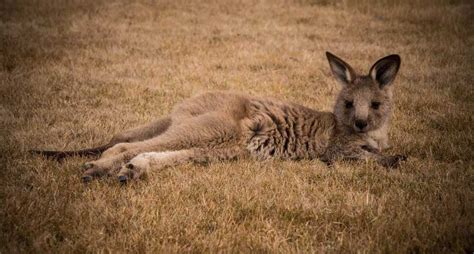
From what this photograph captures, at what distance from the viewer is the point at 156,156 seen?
14.8ft

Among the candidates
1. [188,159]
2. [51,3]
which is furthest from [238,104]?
[51,3]

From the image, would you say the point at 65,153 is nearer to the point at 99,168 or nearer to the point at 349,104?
the point at 99,168

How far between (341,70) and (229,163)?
1826 millimetres

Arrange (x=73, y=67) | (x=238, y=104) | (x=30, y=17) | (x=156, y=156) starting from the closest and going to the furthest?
(x=156, y=156) → (x=238, y=104) → (x=73, y=67) → (x=30, y=17)

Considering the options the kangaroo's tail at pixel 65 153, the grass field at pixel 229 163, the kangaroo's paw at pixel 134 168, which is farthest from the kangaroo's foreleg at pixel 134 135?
the kangaroo's paw at pixel 134 168

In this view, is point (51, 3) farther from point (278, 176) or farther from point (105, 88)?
point (278, 176)

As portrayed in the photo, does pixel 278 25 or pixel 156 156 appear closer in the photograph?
pixel 156 156

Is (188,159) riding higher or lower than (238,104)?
lower

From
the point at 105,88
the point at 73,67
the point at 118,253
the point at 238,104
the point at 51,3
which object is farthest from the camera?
the point at 51,3

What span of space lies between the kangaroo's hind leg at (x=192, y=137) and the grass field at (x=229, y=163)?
0.30 m

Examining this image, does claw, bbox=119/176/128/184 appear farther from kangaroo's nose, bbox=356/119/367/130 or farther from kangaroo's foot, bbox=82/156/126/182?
kangaroo's nose, bbox=356/119/367/130

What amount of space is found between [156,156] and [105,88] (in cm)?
421

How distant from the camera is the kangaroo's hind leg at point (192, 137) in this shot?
4.62 m

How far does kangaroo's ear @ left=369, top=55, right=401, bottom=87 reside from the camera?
16.8 ft
